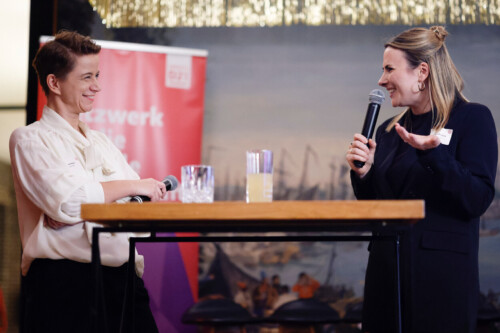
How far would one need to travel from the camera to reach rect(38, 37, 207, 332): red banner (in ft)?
12.9

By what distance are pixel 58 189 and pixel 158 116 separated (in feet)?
7.35

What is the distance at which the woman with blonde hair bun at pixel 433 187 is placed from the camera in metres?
1.84

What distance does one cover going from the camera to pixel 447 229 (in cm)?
191

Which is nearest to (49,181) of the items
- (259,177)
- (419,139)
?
(259,177)

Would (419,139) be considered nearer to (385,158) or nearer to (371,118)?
(371,118)

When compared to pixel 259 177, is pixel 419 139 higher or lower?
higher

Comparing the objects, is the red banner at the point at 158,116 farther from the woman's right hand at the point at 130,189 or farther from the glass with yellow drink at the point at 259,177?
the glass with yellow drink at the point at 259,177

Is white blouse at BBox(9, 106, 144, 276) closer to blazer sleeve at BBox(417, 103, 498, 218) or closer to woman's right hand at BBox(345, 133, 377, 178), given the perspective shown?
woman's right hand at BBox(345, 133, 377, 178)

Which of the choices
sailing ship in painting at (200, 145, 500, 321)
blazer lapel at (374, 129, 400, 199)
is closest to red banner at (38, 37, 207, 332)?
sailing ship in painting at (200, 145, 500, 321)

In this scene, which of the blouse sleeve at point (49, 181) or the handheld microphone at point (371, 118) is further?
the handheld microphone at point (371, 118)

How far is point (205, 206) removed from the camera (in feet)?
4.74

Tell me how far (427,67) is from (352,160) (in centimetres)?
46

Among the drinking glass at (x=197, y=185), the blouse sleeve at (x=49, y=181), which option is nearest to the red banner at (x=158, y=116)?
the blouse sleeve at (x=49, y=181)

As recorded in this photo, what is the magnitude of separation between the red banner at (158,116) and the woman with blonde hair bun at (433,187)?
204cm
